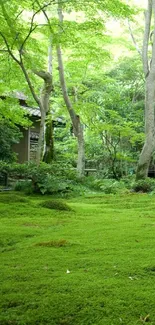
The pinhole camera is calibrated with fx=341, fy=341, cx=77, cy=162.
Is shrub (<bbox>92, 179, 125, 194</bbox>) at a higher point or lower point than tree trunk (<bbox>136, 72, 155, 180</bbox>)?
lower

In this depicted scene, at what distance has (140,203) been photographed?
7.85 m

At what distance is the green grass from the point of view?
206 cm

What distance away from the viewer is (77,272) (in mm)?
2729

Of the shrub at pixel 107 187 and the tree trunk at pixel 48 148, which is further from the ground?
the tree trunk at pixel 48 148

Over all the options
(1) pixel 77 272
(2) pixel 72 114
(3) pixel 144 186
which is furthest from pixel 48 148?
(1) pixel 77 272

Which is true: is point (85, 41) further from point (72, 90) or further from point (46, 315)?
point (46, 315)

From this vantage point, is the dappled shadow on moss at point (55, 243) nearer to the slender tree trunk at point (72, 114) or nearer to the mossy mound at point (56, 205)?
the mossy mound at point (56, 205)

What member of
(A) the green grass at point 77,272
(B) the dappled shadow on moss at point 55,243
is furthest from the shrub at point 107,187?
(B) the dappled shadow on moss at point 55,243

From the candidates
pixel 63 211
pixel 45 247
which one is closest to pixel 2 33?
pixel 63 211

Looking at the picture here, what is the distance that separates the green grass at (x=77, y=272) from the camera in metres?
2.06

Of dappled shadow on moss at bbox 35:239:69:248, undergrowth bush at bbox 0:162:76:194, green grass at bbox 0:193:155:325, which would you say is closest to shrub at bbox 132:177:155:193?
undergrowth bush at bbox 0:162:76:194

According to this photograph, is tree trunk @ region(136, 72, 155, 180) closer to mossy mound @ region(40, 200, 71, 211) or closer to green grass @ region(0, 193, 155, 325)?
mossy mound @ region(40, 200, 71, 211)

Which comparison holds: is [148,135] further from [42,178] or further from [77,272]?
[77,272]

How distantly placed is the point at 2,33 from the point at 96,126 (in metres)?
5.85
